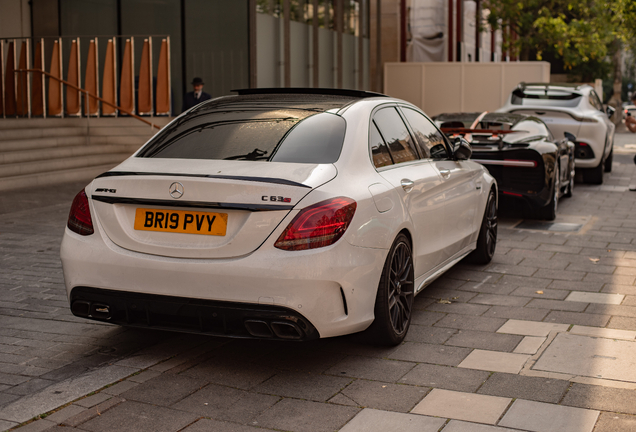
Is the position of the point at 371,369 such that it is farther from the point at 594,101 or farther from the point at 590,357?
the point at 594,101

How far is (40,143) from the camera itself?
14.4 meters

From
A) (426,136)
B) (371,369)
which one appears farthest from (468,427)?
(426,136)

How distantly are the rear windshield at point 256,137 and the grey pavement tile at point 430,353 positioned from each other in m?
1.24

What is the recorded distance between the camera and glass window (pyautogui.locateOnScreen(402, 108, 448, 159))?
19.0ft

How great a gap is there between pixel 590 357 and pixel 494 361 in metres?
0.58

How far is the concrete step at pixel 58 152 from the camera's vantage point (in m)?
13.3

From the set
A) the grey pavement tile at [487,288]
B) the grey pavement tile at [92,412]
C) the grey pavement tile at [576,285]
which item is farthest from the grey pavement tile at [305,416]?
the grey pavement tile at [576,285]

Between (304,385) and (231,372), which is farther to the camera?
(231,372)

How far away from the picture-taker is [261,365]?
4484mm

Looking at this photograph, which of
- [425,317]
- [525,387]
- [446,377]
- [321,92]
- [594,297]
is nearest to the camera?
[525,387]

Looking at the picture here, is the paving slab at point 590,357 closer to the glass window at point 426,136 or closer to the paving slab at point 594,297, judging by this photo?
the paving slab at point 594,297

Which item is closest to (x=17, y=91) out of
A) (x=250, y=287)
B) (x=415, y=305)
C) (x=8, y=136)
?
(x=8, y=136)

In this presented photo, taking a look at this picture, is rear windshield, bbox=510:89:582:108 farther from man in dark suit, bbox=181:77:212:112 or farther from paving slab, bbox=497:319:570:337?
paving slab, bbox=497:319:570:337

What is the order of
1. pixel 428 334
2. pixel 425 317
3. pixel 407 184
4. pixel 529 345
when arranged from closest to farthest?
1. pixel 529 345
2. pixel 407 184
3. pixel 428 334
4. pixel 425 317
